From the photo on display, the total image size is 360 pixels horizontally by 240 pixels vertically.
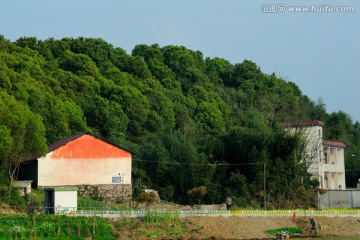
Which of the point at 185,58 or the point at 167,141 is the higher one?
the point at 185,58

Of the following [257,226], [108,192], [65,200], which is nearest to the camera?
[65,200]

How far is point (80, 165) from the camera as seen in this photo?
4350cm

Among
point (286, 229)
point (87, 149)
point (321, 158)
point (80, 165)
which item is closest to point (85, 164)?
point (80, 165)

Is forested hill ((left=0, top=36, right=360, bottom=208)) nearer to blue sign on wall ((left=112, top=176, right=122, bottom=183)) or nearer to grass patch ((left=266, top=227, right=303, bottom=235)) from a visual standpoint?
blue sign on wall ((left=112, top=176, right=122, bottom=183))

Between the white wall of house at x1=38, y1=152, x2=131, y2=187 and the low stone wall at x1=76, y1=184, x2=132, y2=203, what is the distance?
286mm

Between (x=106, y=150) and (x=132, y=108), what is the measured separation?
20.5m

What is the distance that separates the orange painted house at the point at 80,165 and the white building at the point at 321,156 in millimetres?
16357

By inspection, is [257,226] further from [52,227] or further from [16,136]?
[16,136]

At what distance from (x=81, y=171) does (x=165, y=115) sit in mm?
27076

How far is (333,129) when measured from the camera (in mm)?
88625

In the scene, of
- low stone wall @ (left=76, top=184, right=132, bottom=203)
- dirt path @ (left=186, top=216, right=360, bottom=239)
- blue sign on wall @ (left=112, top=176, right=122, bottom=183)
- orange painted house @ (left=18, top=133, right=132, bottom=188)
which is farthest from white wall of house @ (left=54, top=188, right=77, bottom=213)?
blue sign on wall @ (left=112, top=176, right=122, bottom=183)

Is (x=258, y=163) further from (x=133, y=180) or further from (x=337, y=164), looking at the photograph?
(x=337, y=164)

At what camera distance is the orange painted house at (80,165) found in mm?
42188

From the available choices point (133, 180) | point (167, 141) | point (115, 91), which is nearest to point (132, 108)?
point (115, 91)
